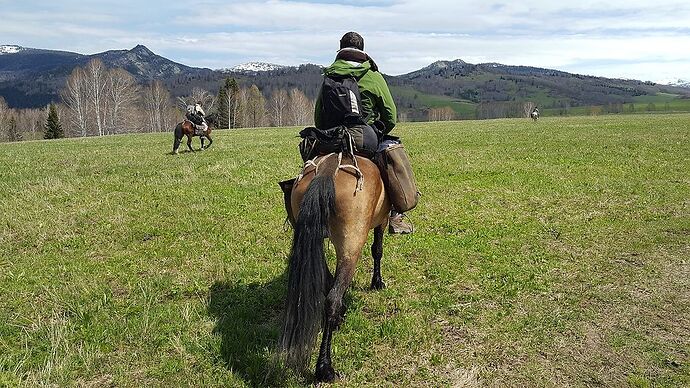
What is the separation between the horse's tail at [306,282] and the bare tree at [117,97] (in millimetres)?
85262

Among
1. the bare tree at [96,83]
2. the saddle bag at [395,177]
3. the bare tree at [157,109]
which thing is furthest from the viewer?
the bare tree at [157,109]

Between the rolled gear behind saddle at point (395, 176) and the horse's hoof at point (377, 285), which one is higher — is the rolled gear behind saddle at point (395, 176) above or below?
above

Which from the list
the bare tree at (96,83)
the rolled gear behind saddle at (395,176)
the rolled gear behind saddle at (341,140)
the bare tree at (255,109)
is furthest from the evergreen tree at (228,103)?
the rolled gear behind saddle at (395,176)

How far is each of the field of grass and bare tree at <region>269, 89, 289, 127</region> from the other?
9626 centimetres

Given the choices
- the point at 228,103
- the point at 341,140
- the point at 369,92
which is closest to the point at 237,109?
the point at 228,103

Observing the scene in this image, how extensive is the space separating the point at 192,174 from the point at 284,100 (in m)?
99.3

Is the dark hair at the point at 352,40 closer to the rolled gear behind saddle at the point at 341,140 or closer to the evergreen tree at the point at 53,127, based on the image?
the rolled gear behind saddle at the point at 341,140

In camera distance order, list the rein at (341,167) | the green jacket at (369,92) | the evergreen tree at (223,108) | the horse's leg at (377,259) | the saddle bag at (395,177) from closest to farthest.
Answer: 1. the rein at (341,167)
2. the green jacket at (369,92)
3. the saddle bag at (395,177)
4. the horse's leg at (377,259)
5. the evergreen tree at (223,108)

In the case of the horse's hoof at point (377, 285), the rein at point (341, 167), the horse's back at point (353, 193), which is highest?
the rein at point (341, 167)

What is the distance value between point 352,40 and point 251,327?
3892 millimetres

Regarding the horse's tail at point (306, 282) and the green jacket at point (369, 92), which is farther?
the green jacket at point (369, 92)

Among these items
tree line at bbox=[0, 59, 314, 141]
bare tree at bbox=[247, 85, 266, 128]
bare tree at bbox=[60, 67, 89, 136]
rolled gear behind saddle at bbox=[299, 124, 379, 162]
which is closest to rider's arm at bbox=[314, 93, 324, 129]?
rolled gear behind saddle at bbox=[299, 124, 379, 162]

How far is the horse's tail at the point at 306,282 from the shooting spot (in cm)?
463

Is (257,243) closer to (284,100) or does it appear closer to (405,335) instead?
(405,335)
